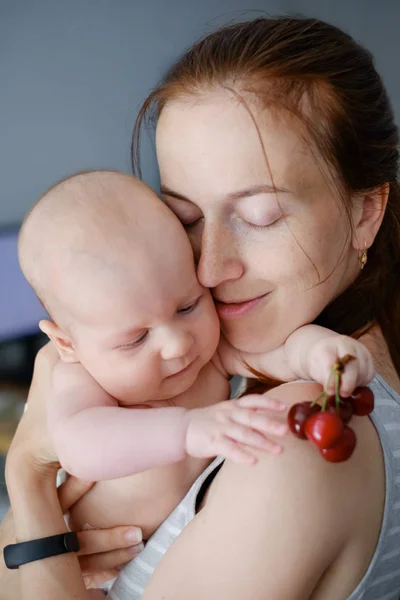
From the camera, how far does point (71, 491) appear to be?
45.3 inches

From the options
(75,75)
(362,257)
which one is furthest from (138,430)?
(75,75)

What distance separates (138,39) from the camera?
2598 mm

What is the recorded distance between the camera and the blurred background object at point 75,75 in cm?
253

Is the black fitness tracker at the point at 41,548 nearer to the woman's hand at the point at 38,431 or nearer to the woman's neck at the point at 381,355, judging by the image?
the woman's hand at the point at 38,431

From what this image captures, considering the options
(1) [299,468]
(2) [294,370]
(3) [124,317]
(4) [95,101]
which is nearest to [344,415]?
(1) [299,468]

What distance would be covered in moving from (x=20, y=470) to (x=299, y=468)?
0.58 meters

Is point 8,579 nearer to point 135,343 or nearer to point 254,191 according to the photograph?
point 135,343

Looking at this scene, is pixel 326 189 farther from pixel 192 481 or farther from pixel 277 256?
pixel 192 481

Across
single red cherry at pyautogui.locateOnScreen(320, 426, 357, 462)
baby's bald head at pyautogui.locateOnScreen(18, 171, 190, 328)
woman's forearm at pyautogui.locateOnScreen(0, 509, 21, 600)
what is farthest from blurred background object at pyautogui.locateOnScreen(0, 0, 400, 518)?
single red cherry at pyautogui.locateOnScreen(320, 426, 357, 462)

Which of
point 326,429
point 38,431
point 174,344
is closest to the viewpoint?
point 326,429

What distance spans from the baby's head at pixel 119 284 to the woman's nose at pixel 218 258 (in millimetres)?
23

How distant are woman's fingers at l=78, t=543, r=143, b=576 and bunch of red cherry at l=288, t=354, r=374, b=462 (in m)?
0.46

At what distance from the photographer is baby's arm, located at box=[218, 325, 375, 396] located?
0.87m

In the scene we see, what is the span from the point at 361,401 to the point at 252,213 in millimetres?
319
